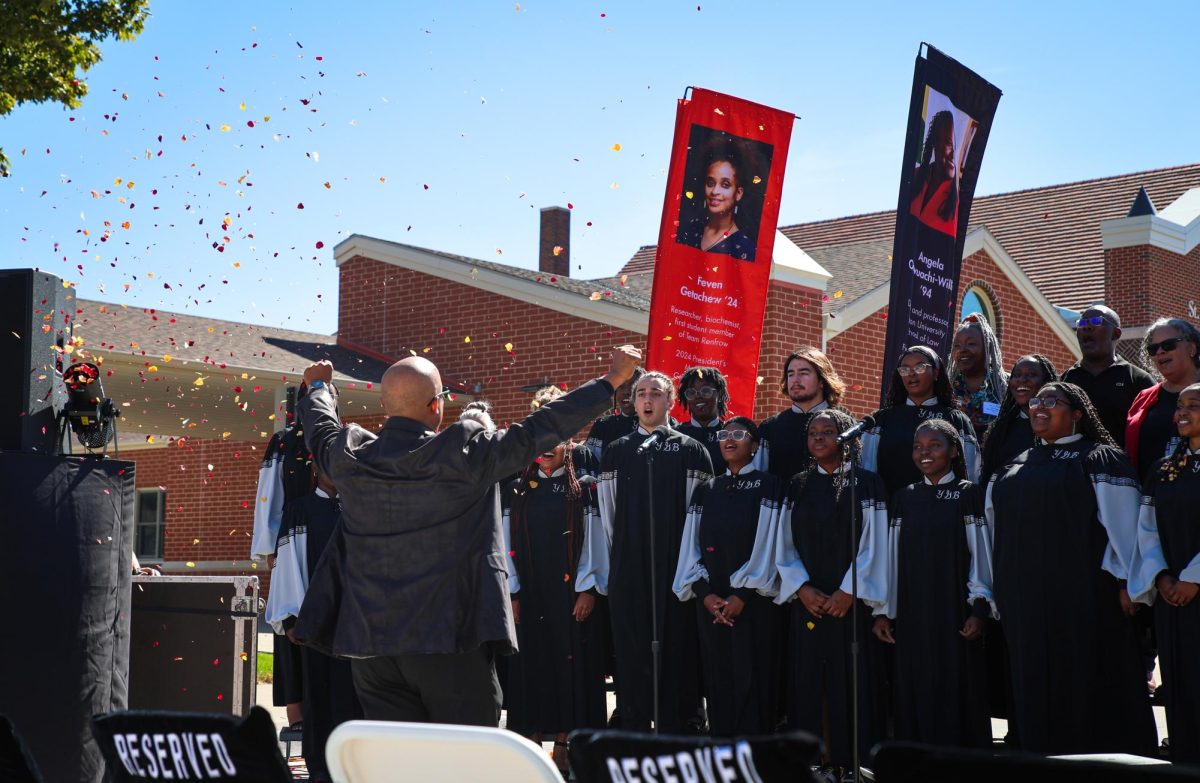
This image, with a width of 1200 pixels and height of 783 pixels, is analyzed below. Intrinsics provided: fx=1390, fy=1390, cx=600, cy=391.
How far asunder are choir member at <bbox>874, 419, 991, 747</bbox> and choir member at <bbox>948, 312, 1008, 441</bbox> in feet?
3.50

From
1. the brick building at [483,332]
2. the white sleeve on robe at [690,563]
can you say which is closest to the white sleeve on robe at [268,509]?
the white sleeve on robe at [690,563]

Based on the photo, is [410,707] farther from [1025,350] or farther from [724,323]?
[1025,350]

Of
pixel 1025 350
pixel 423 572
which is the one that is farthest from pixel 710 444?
pixel 1025 350

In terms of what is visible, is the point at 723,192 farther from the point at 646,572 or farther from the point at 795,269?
the point at 795,269

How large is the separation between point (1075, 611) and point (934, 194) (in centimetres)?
495

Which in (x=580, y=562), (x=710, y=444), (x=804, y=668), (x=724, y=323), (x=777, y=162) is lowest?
(x=804, y=668)

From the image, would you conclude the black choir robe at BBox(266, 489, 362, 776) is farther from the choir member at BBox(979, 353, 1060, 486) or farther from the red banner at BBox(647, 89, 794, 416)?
the choir member at BBox(979, 353, 1060, 486)

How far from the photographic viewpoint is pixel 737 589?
25.9 feet

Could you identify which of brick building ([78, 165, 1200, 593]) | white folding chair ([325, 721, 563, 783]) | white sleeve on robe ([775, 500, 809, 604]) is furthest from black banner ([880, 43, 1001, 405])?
white folding chair ([325, 721, 563, 783])

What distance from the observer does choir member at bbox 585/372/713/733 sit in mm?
8383

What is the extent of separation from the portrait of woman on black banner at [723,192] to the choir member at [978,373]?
256cm

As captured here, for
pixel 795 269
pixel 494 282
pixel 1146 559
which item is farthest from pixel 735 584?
pixel 494 282

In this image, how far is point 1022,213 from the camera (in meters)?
31.6

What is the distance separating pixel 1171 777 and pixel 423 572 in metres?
3.18
